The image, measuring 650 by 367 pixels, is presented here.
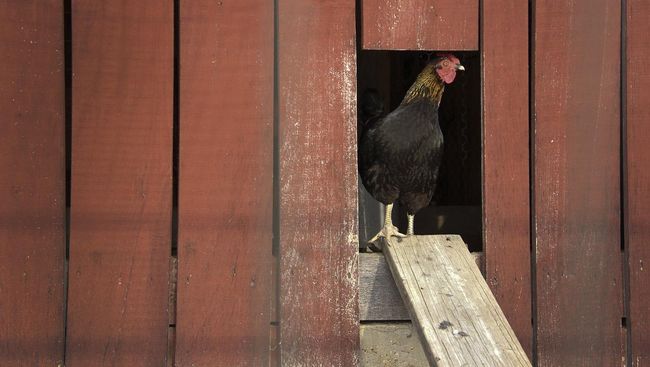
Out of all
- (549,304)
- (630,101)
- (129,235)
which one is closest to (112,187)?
(129,235)

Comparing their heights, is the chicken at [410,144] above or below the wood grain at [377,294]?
above

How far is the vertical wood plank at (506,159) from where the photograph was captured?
11.5 feet

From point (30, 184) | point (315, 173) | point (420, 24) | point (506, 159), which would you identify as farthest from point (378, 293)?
point (30, 184)

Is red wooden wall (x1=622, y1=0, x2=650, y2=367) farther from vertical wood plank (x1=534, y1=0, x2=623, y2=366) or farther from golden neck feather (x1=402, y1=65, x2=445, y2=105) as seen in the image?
golden neck feather (x1=402, y1=65, x2=445, y2=105)

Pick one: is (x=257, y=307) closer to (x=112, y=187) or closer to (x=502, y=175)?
(x=112, y=187)

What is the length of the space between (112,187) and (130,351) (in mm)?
603

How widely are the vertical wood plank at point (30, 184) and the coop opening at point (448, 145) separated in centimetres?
225

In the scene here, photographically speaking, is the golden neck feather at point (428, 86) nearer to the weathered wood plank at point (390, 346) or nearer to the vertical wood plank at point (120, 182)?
the weathered wood plank at point (390, 346)

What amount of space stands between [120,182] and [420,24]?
4.22 ft

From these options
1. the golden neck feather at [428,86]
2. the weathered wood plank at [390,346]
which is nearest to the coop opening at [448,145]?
the golden neck feather at [428,86]

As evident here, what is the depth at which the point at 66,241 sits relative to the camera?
3301 mm

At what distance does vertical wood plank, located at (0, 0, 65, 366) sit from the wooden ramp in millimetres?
1273

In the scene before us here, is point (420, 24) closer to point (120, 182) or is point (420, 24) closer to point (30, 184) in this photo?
point (120, 182)

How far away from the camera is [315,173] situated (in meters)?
3.38
